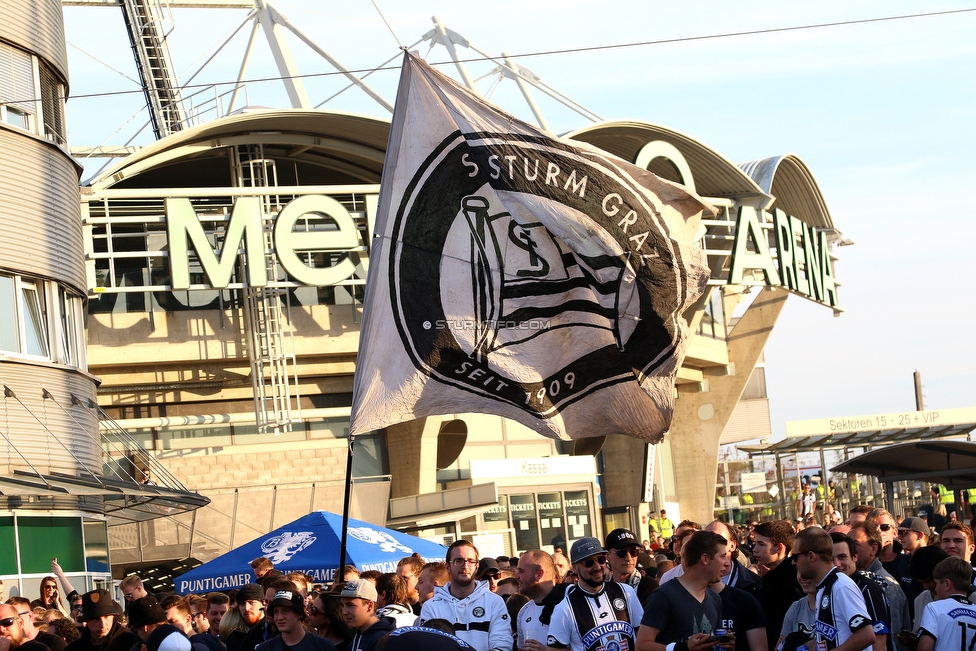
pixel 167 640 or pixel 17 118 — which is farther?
pixel 17 118

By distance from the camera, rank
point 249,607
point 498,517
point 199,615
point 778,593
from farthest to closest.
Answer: point 498,517, point 199,615, point 249,607, point 778,593

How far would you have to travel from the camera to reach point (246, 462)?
34875 millimetres

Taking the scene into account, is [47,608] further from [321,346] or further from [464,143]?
[321,346]

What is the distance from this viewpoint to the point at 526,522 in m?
35.0

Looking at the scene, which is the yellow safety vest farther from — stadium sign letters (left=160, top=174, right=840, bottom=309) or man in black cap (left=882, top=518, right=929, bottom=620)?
man in black cap (left=882, top=518, right=929, bottom=620)

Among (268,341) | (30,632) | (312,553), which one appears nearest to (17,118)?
(312,553)

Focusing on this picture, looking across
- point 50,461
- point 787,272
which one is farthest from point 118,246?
point 787,272

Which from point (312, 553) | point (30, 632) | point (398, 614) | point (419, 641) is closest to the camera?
point (419, 641)

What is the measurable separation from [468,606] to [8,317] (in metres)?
13.2

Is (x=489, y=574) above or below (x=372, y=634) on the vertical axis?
below

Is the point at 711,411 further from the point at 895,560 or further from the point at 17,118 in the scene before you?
the point at 895,560

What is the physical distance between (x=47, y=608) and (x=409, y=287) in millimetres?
6743

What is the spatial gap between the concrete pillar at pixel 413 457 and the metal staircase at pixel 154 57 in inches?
455

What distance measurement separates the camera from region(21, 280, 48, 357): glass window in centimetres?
2058
